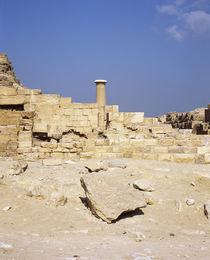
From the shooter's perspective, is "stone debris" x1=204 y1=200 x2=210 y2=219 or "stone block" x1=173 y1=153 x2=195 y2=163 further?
"stone block" x1=173 y1=153 x2=195 y2=163

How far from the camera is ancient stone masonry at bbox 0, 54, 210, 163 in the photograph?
8.65 metres

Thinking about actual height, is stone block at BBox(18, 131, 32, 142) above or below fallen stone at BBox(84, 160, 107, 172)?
above

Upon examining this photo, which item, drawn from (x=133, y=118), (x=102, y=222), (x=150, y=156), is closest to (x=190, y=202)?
(x=102, y=222)

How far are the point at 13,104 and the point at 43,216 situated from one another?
711 centimetres

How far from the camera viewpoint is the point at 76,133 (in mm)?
11008

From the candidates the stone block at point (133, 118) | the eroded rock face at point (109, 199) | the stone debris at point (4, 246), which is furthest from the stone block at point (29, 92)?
the stone debris at point (4, 246)

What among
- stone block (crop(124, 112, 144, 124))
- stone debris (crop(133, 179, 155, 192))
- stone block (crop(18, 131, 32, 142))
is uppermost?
stone block (crop(124, 112, 144, 124))

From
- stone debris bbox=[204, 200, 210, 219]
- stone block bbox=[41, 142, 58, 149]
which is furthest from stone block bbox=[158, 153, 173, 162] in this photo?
stone block bbox=[41, 142, 58, 149]

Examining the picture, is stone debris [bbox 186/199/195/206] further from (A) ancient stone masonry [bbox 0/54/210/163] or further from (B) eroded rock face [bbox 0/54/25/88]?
(B) eroded rock face [bbox 0/54/25/88]

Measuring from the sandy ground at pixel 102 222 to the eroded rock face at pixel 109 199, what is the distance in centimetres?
16

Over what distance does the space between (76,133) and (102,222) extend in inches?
265

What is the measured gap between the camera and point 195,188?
612 cm

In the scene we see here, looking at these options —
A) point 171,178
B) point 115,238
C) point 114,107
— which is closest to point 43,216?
point 115,238

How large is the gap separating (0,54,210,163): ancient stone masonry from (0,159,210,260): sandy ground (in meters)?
1.57
